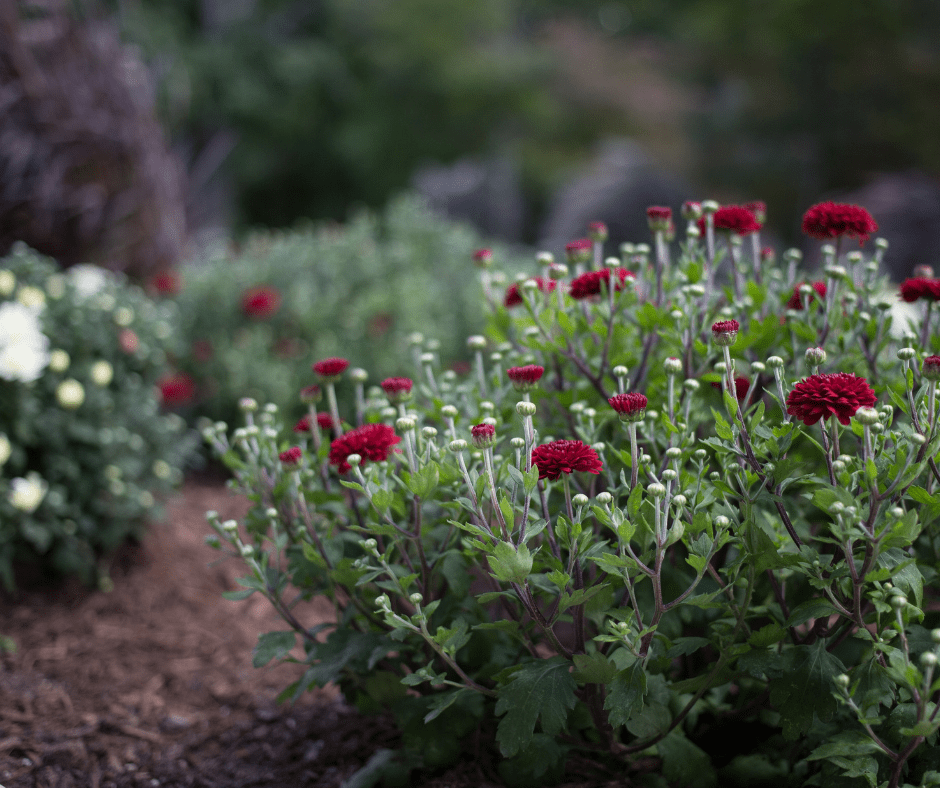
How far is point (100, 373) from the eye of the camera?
2803 mm

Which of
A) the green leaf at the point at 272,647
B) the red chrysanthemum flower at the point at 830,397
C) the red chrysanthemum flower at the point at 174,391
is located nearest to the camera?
the red chrysanthemum flower at the point at 830,397

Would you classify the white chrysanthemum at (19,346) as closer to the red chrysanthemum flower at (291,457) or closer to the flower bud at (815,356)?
the red chrysanthemum flower at (291,457)

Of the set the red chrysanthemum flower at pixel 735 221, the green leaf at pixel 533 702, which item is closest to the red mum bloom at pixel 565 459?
the green leaf at pixel 533 702

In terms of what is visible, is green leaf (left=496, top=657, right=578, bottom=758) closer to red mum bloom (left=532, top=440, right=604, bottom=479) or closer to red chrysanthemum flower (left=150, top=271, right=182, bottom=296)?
red mum bloom (left=532, top=440, right=604, bottom=479)

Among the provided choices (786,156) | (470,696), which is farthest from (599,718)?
(786,156)

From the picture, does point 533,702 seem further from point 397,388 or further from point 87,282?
point 87,282

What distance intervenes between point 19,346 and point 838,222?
256 cm

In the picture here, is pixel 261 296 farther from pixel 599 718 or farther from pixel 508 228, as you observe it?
pixel 508 228

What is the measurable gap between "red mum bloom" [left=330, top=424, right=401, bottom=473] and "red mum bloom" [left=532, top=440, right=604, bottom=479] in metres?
0.33

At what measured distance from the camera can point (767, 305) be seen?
1.92m

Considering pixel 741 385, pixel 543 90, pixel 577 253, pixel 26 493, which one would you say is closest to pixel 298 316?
pixel 26 493

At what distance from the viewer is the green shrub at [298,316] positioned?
4195mm

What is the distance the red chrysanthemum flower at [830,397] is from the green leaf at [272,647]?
119 centimetres

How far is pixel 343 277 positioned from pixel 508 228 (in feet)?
23.7
